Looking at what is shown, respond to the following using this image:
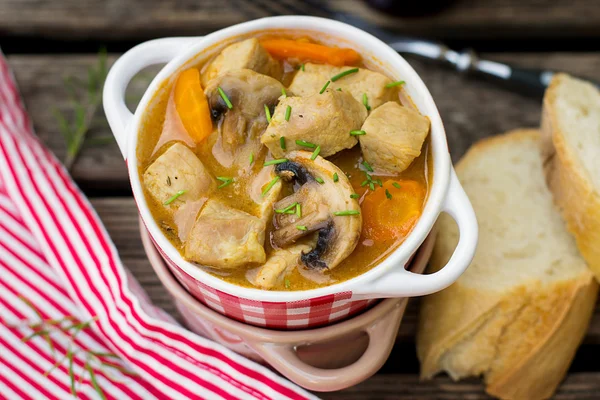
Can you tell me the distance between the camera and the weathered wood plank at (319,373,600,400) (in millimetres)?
2229

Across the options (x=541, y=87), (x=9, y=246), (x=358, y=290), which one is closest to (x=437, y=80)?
(x=541, y=87)

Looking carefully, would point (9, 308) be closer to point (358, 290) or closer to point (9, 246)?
point (9, 246)

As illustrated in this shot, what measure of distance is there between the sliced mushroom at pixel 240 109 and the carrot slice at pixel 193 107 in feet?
0.08

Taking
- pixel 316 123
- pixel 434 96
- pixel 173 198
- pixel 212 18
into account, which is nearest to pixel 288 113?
pixel 316 123

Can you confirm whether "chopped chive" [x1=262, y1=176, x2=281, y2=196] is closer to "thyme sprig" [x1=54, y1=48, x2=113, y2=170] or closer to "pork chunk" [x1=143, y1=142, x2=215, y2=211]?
"pork chunk" [x1=143, y1=142, x2=215, y2=211]

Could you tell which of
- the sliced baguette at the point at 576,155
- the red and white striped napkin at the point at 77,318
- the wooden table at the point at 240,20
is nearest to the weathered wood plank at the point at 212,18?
the wooden table at the point at 240,20

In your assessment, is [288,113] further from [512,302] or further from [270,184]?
[512,302]

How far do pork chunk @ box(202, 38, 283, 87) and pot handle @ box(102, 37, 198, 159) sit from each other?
0.11 metres

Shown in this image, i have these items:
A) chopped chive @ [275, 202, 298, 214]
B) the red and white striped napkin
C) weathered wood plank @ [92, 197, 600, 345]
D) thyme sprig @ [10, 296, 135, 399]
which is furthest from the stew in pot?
A: weathered wood plank @ [92, 197, 600, 345]

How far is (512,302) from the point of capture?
2.04m

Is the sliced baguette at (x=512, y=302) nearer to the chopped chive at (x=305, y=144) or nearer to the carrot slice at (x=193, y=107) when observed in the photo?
the chopped chive at (x=305, y=144)

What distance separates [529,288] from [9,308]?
5.15ft

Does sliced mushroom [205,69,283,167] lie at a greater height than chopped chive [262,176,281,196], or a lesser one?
Result: greater

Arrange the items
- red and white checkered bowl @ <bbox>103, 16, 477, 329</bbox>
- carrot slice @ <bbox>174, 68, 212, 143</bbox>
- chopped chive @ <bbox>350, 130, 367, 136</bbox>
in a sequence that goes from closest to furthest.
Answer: red and white checkered bowl @ <bbox>103, 16, 477, 329</bbox> < chopped chive @ <bbox>350, 130, 367, 136</bbox> < carrot slice @ <bbox>174, 68, 212, 143</bbox>
